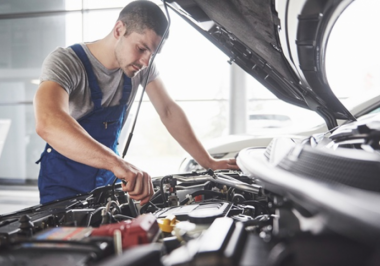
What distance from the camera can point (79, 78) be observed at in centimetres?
178

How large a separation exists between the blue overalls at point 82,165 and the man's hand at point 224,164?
549mm

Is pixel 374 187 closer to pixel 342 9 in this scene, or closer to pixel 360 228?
pixel 360 228

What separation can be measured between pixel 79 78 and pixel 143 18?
414 millimetres

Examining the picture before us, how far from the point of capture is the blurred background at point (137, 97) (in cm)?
577

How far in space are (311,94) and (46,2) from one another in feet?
21.5

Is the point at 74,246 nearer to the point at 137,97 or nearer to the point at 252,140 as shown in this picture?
the point at 252,140

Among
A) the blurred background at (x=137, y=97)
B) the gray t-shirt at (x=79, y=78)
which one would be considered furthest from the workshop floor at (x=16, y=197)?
the gray t-shirt at (x=79, y=78)

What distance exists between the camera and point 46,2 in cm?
683

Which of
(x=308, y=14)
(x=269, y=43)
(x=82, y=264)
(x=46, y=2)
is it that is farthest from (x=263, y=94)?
(x=82, y=264)

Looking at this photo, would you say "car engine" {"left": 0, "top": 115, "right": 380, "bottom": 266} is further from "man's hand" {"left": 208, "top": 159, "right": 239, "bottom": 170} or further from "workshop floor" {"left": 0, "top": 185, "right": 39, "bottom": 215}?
"workshop floor" {"left": 0, "top": 185, "right": 39, "bottom": 215}

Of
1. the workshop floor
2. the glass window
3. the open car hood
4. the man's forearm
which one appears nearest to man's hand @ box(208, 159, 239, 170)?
the man's forearm

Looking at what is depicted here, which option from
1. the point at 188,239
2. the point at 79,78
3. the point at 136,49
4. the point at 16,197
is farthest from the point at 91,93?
the point at 16,197

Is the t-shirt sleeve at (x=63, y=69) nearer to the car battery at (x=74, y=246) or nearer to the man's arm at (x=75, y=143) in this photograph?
the man's arm at (x=75, y=143)

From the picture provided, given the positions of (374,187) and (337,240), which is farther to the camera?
(374,187)
